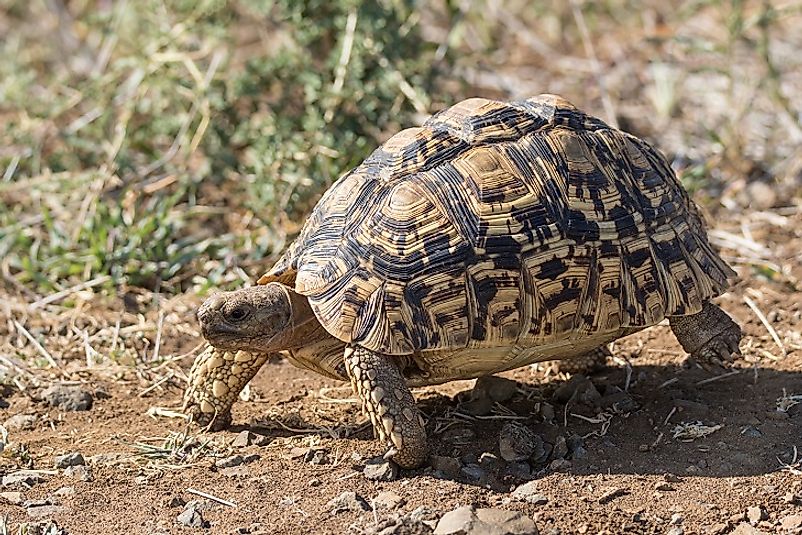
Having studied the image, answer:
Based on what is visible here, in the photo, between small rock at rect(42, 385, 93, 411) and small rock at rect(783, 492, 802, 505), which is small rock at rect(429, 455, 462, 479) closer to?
small rock at rect(783, 492, 802, 505)

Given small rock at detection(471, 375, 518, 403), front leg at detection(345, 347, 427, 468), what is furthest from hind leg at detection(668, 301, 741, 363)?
front leg at detection(345, 347, 427, 468)

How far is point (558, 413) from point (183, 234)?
2.99m

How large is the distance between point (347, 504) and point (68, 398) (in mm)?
1687

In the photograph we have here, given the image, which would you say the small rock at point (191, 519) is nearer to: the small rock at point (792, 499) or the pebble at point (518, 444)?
the pebble at point (518, 444)

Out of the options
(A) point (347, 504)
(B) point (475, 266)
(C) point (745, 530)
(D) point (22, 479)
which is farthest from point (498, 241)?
(D) point (22, 479)

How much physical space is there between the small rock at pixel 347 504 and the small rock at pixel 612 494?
80 cm

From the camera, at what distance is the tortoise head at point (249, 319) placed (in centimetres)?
396

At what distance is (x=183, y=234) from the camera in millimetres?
6504

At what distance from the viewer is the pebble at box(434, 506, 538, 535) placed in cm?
338

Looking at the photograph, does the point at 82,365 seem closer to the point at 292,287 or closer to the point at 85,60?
the point at 292,287

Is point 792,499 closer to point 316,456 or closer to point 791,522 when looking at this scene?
point 791,522

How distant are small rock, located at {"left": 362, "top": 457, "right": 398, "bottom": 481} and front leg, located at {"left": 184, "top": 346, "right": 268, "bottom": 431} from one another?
2.49 ft

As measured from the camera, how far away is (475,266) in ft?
12.6

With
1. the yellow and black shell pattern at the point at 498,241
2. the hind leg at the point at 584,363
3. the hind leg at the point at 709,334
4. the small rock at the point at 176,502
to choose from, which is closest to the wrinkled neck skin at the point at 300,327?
the yellow and black shell pattern at the point at 498,241
